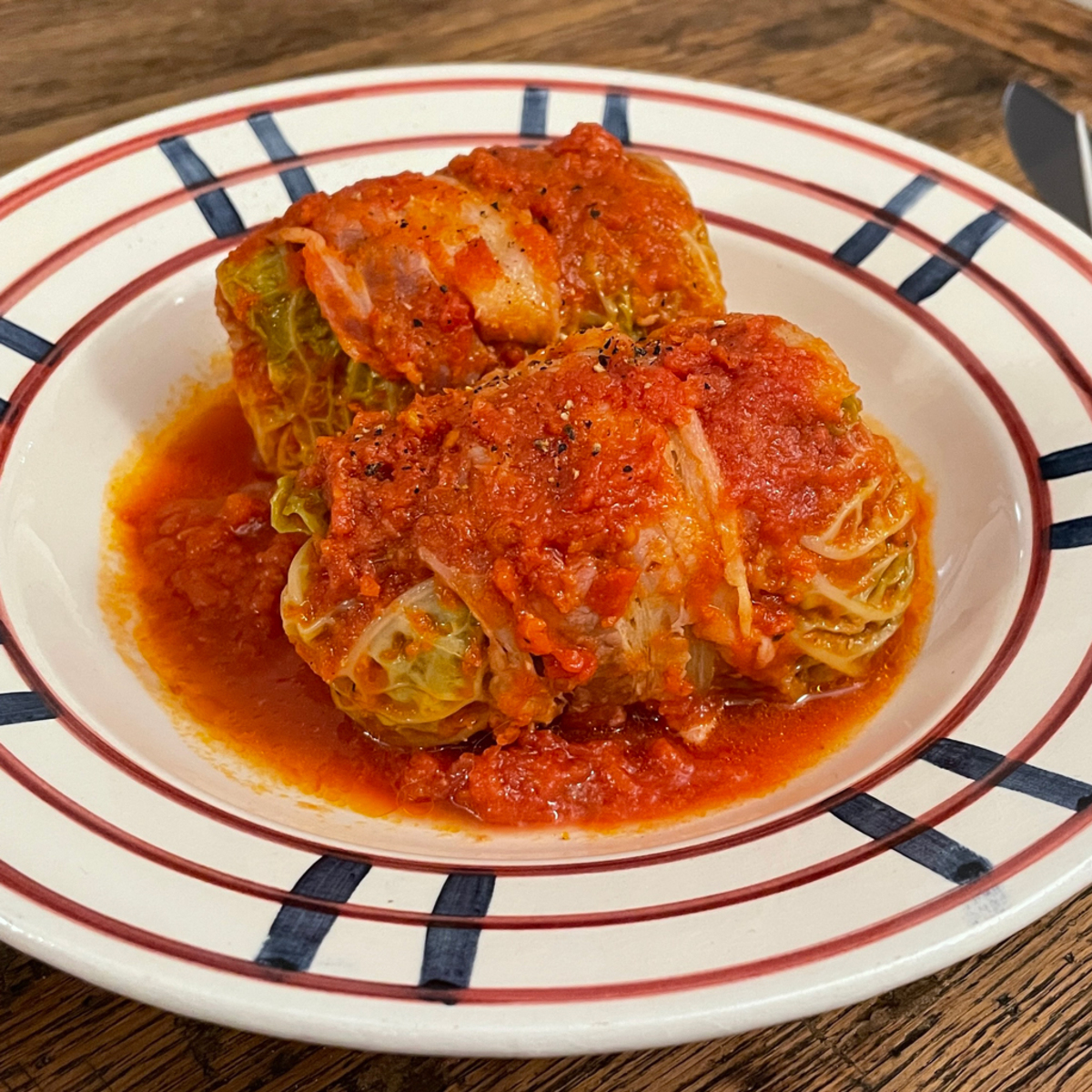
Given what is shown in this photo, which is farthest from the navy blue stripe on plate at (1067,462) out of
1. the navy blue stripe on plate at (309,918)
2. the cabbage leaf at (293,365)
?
the navy blue stripe on plate at (309,918)

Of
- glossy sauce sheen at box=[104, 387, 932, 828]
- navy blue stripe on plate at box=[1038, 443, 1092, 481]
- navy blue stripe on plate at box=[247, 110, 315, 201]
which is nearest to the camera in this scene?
glossy sauce sheen at box=[104, 387, 932, 828]

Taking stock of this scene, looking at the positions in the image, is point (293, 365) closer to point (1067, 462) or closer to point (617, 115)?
point (617, 115)

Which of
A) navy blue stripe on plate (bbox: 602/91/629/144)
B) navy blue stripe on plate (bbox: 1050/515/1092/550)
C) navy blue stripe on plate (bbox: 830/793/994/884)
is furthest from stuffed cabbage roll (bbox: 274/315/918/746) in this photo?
navy blue stripe on plate (bbox: 602/91/629/144)

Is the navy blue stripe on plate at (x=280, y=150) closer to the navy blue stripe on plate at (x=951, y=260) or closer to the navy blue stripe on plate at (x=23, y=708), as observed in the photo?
the navy blue stripe on plate at (x=951, y=260)

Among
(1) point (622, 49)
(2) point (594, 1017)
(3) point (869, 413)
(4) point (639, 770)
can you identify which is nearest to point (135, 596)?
(4) point (639, 770)

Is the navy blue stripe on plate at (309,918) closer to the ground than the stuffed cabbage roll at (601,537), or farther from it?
closer to the ground

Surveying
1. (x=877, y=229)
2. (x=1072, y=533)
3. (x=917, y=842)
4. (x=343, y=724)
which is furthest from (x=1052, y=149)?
(x=343, y=724)

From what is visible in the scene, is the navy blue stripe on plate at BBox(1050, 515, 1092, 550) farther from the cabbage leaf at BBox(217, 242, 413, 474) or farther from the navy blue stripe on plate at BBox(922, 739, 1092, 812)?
the cabbage leaf at BBox(217, 242, 413, 474)

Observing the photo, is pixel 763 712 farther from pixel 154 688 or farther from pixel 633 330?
pixel 154 688
